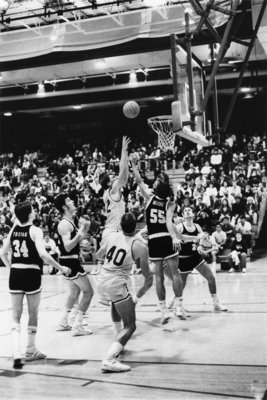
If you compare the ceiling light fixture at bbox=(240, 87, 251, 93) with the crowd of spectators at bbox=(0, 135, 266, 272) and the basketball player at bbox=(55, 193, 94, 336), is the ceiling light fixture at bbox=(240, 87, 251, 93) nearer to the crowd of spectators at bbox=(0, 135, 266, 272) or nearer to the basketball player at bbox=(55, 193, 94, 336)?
the crowd of spectators at bbox=(0, 135, 266, 272)

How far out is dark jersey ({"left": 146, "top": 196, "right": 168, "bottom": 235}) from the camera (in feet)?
25.0

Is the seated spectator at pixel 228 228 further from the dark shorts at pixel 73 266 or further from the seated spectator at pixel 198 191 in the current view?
the dark shorts at pixel 73 266

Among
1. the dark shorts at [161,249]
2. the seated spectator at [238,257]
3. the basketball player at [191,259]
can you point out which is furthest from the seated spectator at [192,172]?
the dark shorts at [161,249]

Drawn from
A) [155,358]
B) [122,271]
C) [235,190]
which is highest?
[235,190]

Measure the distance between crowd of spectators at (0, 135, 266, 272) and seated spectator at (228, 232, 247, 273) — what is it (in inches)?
11.0

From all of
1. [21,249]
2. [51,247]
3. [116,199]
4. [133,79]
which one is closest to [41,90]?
[133,79]

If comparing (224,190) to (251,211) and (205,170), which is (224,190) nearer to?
(251,211)

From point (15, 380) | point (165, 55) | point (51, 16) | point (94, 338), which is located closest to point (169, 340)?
point (94, 338)

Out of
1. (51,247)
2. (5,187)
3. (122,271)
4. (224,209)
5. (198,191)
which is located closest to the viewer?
(122,271)

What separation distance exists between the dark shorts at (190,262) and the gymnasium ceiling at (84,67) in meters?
10.7

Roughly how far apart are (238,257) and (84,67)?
564 inches

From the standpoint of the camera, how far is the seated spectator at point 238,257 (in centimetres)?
1455

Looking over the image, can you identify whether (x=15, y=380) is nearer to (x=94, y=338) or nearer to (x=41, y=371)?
(x=41, y=371)

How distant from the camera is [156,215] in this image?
7.63m
